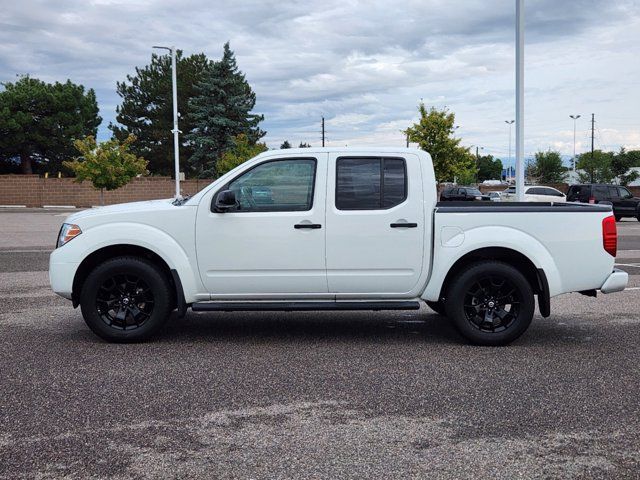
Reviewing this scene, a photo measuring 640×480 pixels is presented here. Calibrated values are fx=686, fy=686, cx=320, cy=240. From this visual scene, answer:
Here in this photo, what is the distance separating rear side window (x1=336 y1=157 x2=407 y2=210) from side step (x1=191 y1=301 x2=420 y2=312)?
3.13 feet

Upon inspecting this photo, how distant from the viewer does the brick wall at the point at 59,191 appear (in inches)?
2080

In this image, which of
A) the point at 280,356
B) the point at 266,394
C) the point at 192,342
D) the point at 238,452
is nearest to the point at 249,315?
the point at 192,342

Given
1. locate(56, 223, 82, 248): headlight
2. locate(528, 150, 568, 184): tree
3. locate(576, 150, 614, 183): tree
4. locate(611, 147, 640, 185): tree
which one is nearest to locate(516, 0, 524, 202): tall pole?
locate(56, 223, 82, 248): headlight

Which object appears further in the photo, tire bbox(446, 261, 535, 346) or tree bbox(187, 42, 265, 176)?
tree bbox(187, 42, 265, 176)

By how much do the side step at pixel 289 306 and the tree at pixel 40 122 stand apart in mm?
56611

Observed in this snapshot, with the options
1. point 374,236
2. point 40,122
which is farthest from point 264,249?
point 40,122

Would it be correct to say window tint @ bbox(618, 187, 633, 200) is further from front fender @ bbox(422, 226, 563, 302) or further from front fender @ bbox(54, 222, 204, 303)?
front fender @ bbox(54, 222, 204, 303)

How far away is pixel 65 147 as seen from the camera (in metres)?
60.8

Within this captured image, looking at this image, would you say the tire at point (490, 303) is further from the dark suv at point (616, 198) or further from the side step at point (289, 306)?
the dark suv at point (616, 198)

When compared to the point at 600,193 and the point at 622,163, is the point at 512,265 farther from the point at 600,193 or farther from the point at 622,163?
the point at 622,163

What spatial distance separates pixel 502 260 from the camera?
273 inches

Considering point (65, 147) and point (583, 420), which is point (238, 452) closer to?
point (583, 420)

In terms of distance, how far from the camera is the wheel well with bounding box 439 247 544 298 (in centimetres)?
679

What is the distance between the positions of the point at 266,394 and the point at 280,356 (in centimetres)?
120
